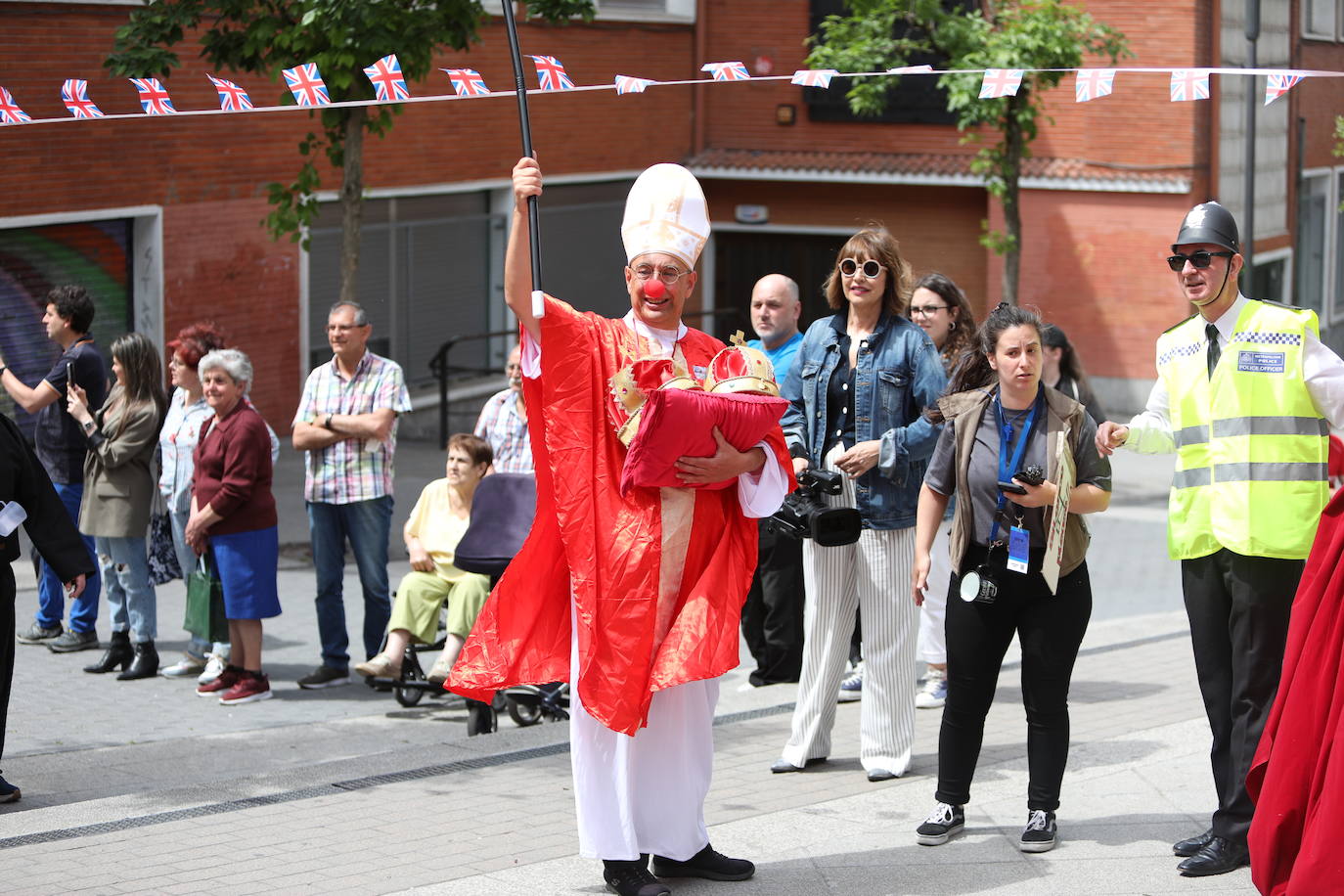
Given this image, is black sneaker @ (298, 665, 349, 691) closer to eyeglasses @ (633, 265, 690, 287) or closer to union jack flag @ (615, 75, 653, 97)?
union jack flag @ (615, 75, 653, 97)

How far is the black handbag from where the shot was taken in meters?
8.80

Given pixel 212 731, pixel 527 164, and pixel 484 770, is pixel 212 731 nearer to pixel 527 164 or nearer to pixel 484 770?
pixel 484 770

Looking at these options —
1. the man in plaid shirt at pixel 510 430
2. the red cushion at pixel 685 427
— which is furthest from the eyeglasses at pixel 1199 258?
the man in plaid shirt at pixel 510 430

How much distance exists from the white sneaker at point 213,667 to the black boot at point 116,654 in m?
0.54

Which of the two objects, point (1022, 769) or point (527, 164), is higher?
point (527, 164)

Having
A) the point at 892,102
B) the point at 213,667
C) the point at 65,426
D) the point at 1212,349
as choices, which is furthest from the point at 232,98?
the point at 892,102

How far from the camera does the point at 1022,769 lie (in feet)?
22.1

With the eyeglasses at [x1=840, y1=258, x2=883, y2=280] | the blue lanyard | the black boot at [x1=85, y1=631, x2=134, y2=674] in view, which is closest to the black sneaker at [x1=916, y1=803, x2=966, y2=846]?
the blue lanyard

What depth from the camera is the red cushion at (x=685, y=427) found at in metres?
5.07

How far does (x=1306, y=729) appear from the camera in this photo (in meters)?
4.79

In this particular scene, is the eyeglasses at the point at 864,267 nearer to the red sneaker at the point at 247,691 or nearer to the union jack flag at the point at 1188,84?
the union jack flag at the point at 1188,84

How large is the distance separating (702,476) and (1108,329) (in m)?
17.3

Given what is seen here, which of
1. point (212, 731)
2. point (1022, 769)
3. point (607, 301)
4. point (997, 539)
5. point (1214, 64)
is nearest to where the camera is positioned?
point (997, 539)

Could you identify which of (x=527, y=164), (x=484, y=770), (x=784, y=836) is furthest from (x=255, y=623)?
(x=527, y=164)
